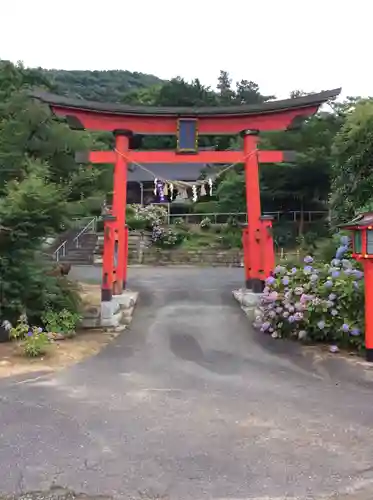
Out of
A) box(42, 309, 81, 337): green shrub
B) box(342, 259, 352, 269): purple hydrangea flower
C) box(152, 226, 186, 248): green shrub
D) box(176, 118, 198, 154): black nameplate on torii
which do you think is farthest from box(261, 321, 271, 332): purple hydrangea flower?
box(152, 226, 186, 248): green shrub

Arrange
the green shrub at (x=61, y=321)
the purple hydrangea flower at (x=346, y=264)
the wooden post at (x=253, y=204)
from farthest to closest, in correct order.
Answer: the wooden post at (x=253, y=204) < the green shrub at (x=61, y=321) < the purple hydrangea flower at (x=346, y=264)

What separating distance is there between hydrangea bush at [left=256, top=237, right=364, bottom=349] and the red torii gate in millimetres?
1756

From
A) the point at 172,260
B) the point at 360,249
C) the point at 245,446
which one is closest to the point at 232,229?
the point at 172,260

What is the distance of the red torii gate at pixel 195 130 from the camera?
36.9 ft

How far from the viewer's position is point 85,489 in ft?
12.5

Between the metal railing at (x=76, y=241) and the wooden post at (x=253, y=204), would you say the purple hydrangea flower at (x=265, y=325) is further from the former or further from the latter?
the metal railing at (x=76, y=241)

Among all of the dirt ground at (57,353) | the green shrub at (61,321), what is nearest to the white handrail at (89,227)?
the green shrub at (61,321)

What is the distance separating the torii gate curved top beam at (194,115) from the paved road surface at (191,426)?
17.3 feet

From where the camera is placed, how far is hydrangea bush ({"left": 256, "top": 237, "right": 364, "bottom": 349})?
327 inches

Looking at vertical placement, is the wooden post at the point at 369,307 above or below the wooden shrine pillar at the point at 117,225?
below

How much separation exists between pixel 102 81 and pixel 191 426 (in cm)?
9473

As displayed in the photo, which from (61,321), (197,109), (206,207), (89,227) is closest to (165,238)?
(89,227)

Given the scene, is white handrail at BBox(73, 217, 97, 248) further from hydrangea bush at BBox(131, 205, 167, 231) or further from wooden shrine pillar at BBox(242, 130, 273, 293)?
wooden shrine pillar at BBox(242, 130, 273, 293)

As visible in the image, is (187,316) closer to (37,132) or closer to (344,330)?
(344,330)
